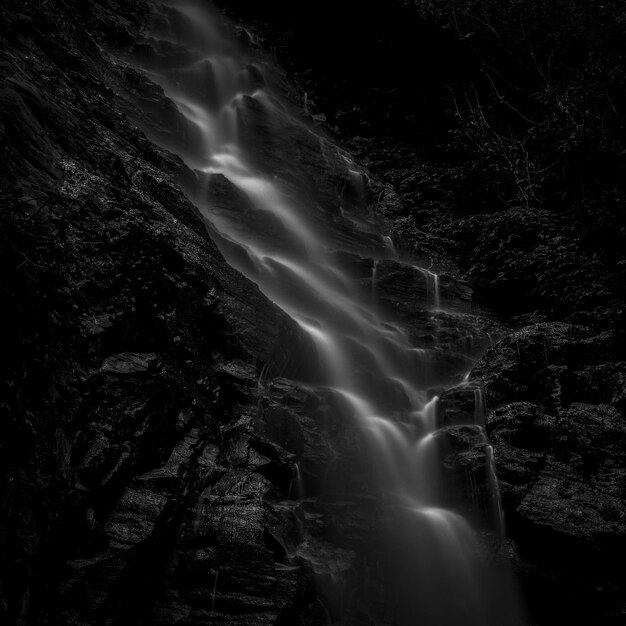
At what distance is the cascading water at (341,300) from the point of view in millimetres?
5250

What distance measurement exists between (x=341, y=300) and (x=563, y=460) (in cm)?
484

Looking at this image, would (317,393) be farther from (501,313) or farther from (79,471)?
(501,313)

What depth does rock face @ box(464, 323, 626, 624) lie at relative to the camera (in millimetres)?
5129

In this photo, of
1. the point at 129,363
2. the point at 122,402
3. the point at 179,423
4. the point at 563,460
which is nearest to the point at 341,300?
the point at 563,460

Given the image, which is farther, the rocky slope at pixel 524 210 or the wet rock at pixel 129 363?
the rocky slope at pixel 524 210

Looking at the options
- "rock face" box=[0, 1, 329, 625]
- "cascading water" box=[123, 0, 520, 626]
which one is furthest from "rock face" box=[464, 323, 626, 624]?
"rock face" box=[0, 1, 329, 625]

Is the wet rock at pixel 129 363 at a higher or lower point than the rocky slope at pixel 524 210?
lower

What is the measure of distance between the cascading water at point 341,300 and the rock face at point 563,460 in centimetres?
47

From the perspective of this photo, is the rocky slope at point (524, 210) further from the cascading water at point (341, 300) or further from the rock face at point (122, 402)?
the rock face at point (122, 402)

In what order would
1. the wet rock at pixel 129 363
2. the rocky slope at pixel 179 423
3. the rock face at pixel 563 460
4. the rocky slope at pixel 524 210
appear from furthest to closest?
the rocky slope at pixel 524 210, the rock face at pixel 563 460, the wet rock at pixel 129 363, the rocky slope at pixel 179 423

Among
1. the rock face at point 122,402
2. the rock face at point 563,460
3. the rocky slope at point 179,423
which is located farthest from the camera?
the rock face at point 563,460

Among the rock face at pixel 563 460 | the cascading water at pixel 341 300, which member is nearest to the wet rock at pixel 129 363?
the cascading water at pixel 341 300

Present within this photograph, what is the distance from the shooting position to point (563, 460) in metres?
5.89

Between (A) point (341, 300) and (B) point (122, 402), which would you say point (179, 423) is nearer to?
(B) point (122, 402)
